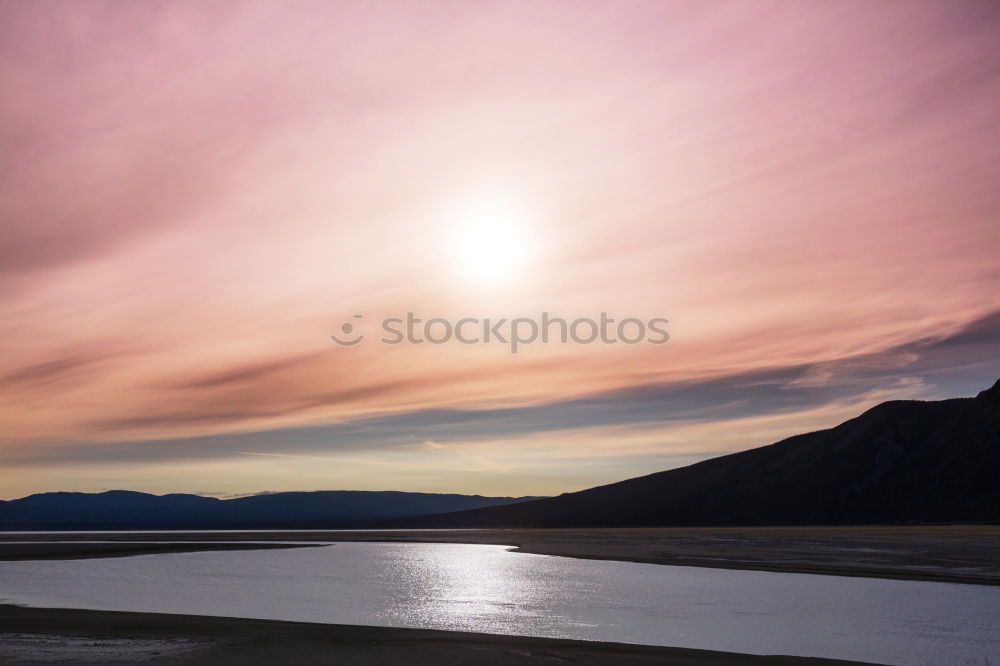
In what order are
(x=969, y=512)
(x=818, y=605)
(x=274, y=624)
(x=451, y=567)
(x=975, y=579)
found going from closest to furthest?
1. (x=274, y=624)
2. (x=818, y=605)
3. (x=975, y=579)
4. (x=451, y=567)
5. (x=969, y=512)

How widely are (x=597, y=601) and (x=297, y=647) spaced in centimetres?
1646

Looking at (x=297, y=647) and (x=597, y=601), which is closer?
(x=297, y=647)

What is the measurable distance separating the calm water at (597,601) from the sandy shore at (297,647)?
7.22 ft

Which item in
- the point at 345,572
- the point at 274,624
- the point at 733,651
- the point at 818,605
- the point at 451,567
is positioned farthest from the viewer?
the point at 451,567

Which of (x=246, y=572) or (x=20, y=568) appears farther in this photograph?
A: (x=20, y=568)

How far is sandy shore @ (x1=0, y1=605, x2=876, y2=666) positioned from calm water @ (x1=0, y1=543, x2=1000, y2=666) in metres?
2.20

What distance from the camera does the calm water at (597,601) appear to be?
26219 mm

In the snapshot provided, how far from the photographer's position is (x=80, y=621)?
29984 millimetres

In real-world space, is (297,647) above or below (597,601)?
above

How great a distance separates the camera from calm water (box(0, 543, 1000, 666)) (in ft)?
86.0

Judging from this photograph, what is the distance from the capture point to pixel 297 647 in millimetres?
23812

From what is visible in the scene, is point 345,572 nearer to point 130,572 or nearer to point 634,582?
point 130,572

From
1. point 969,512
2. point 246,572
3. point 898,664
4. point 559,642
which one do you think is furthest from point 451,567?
point 969,512

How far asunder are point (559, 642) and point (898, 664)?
30.7 ft
